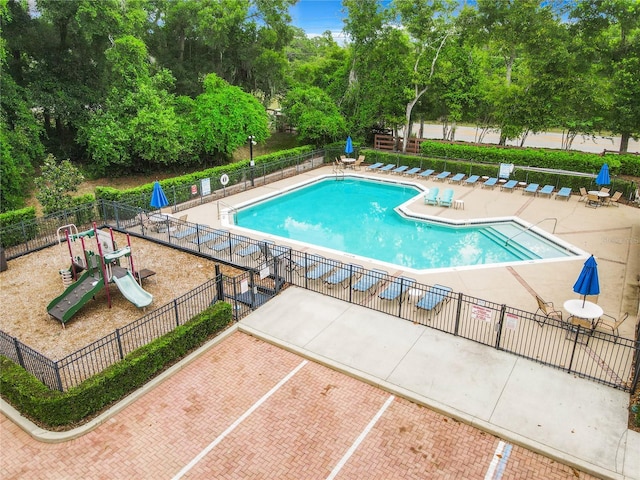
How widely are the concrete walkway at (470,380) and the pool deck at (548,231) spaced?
3389 millimetres

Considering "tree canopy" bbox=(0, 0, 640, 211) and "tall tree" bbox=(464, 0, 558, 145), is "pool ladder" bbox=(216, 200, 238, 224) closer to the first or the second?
"tree canopy" bbox=(0, 0, 640, 211)

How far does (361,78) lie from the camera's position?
35.4m

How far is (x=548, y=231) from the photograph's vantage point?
19.6 metres

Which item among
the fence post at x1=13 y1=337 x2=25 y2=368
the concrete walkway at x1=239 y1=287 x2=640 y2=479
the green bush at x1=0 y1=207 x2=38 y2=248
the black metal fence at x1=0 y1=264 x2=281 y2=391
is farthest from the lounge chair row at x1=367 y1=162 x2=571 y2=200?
Answer: the fence post at x1=13 y1=337 x2=25 y2=368

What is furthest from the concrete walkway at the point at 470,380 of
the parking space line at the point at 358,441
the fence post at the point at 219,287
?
the fence post at the point at 219,287

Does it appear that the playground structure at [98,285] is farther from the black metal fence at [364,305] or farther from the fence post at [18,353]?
the fence post at [18,353]

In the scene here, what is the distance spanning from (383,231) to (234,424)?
1367 centimetres

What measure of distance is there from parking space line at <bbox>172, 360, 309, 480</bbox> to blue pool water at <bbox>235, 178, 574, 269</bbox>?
8456mm

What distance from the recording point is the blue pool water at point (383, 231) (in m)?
18.0

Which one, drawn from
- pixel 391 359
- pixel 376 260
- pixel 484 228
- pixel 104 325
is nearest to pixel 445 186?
pixel 484 228

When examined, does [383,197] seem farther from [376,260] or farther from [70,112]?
[70,112]

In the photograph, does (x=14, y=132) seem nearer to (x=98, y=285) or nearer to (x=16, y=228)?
(x=16, y=228)

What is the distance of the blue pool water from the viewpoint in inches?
709

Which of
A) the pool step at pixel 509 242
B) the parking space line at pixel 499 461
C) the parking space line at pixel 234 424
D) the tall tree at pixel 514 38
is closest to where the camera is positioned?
the parking space line at pixel 499 461
